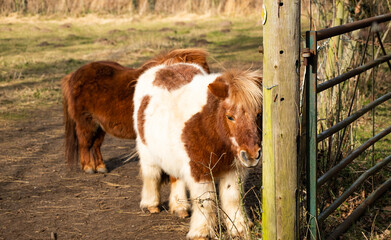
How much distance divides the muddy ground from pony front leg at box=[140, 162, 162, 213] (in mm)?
88

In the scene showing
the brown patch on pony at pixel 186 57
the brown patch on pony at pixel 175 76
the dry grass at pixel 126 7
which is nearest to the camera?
the brown patch on pony at pixel 175 76

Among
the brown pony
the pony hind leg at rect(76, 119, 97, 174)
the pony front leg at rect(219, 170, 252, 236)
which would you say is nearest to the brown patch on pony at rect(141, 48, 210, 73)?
the brown pony

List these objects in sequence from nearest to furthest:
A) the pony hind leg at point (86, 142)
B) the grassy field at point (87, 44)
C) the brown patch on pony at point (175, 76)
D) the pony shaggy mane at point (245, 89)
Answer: the pony shaggy mane at point (245, 89) < the brown patch on pony at point (175, 76) < the pony hind leg at point (86, 142) < the grassy field at point (87, 44)

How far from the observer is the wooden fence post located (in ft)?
9.14

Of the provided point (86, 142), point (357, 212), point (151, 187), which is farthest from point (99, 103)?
point (357, 212)

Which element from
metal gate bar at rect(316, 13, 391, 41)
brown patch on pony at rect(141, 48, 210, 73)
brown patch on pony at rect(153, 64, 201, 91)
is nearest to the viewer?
metal gate bar at rect(316, 13, 391, 41)

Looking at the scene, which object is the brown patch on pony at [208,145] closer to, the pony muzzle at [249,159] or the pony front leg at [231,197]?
the pony front leg at [231,197]

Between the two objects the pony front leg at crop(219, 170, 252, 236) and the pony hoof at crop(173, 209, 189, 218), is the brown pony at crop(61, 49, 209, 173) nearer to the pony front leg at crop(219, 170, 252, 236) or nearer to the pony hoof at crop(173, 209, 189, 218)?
the pony hoof at crop(173, 209, 189, 218)

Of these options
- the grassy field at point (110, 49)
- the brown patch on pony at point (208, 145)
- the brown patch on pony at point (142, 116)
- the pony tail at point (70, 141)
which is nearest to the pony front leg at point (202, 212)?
the brown patch on pony at point (208, 145)

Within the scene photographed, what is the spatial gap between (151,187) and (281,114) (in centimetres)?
228

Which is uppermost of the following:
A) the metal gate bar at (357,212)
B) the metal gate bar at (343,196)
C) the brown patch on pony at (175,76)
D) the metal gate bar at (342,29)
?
the metal gate bar at (342,29)

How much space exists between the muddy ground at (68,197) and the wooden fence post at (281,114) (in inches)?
37.8

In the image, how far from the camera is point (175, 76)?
15.3ft

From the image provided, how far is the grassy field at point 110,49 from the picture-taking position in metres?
6.73
